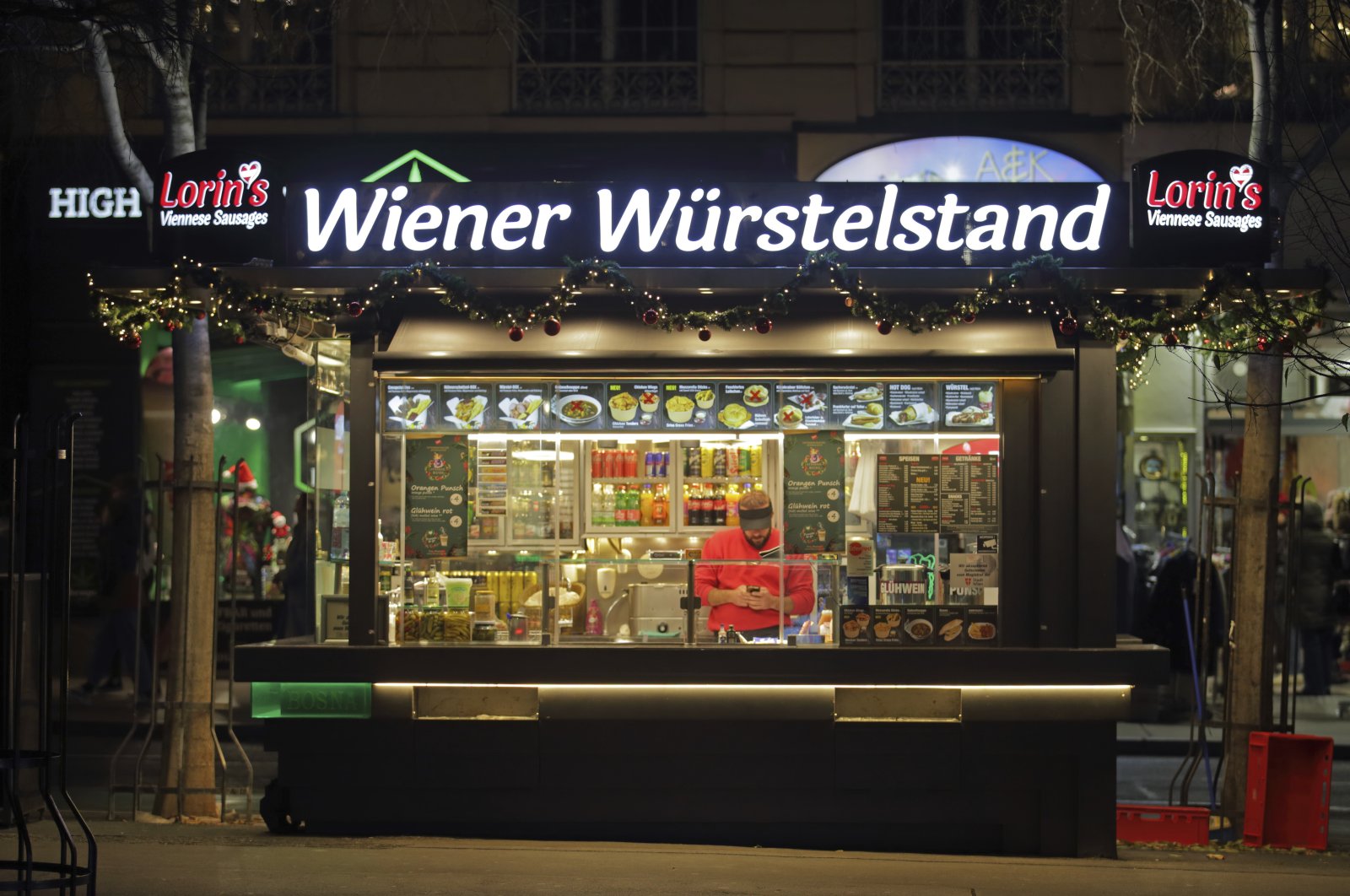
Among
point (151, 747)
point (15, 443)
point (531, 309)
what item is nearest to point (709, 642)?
point (531, 309)

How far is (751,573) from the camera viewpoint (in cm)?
980

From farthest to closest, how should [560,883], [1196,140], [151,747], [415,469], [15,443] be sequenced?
[1196,140] < [151,747] < [415,469] < [560,883] < [15,443]

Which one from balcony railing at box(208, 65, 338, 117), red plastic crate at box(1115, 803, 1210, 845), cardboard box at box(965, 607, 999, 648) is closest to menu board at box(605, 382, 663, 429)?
cardboard box at box(965, 607, 999, 648)

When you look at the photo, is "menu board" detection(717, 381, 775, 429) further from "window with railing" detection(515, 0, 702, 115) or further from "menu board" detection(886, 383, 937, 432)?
"window with railing" detection(515, 0, 702, 115)

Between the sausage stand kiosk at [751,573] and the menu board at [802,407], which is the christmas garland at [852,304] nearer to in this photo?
the sausage stand kiosk at [751,573]

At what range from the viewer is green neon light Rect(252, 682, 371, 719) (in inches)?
367

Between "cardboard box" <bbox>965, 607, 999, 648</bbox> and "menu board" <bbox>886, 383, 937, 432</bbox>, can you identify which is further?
"menu board" <bbox>886, 383, 937, 432</bbox>

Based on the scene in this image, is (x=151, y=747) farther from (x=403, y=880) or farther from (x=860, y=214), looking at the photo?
(x=860, y=214)

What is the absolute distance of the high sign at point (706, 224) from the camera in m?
9.38

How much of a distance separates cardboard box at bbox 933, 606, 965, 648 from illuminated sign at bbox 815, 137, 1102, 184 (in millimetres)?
8090

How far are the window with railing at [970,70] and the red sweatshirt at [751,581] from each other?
8.46 metres

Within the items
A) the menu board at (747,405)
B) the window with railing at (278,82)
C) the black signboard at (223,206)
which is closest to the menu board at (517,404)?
the menu board at (747,405)

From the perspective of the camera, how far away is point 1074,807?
9172 millimetres

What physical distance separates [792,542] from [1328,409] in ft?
31.4
